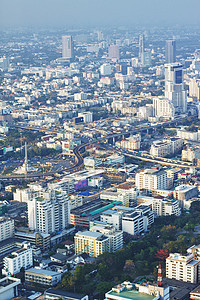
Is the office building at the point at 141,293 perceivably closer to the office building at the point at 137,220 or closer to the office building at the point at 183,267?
the office building at the point at 183,267

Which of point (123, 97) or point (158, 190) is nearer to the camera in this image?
point (158, 190)

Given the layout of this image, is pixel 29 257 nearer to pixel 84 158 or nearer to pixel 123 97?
pixel 84 158

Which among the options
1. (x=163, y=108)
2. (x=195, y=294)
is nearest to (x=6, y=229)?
(x=195, y=294)

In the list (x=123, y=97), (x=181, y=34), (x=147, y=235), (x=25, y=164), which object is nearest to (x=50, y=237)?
(x=147, y=235)

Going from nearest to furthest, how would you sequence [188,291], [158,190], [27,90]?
[188,291] → [158,190] → [27,90]

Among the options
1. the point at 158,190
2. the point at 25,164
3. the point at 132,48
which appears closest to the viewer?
the point at 158,190
